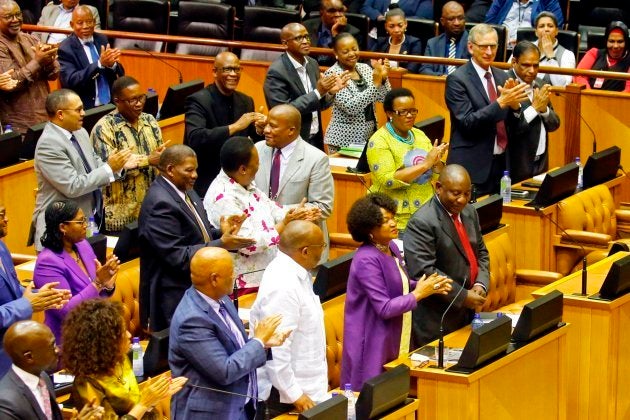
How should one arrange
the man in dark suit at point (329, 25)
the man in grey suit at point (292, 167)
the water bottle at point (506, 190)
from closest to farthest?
the man in grey suit at point (292, 167) < the water bottle at point (506, 190) < the man in dark suit at point (329, 25)

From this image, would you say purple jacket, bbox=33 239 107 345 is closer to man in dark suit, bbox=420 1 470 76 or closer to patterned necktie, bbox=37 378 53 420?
patterned necktie, bbox=37 378 53 420

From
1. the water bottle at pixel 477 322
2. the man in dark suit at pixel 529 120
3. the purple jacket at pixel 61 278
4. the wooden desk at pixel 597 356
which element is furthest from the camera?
the man in dark suit at pixel 529 120

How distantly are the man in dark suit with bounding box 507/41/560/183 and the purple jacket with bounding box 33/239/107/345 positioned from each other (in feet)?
10.4

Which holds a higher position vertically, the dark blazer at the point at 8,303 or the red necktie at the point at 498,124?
the red necktie at the point at 498,124

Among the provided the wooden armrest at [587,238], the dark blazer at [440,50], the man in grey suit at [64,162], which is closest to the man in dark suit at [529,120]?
the wooden armrest at [587,238]

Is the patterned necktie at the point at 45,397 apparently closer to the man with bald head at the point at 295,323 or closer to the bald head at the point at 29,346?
the bald head at the point at 29,346

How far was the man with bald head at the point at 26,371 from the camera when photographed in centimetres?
462

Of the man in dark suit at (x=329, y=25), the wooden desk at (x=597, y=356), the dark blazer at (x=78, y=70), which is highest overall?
the man in dark suit at (x=329, y=25)

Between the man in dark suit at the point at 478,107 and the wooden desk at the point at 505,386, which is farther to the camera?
the man in dark suit at the point at 478,107

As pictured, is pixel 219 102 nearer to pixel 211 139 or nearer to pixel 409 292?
pixel 211 139

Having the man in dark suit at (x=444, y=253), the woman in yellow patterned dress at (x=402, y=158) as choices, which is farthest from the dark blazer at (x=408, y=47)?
the man in dark suit at (x=444, y=253)

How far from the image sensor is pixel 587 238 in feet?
26.5

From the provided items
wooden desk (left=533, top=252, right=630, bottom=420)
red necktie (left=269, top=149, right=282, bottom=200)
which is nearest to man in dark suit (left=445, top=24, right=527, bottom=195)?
red necktie (left=269, top=149, right=282, bottom=200)

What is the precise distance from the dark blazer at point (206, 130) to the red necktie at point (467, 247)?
5.90ft
